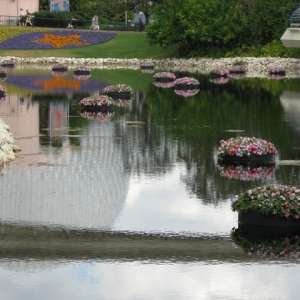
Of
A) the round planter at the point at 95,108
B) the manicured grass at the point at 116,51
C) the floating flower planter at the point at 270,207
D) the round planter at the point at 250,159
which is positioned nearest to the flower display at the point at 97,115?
the round planter at the point at 95,108

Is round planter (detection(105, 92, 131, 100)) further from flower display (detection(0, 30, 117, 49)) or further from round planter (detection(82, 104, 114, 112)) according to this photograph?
flower display (detection(0, 30, 117, 49))

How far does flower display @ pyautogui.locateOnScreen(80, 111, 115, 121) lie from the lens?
3459 centimetres

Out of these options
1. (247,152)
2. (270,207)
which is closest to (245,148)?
(247,152)

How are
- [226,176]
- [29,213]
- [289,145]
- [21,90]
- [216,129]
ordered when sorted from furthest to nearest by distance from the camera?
[21,90] < [216,129] < [289,145] < [226,176] < [29,213]

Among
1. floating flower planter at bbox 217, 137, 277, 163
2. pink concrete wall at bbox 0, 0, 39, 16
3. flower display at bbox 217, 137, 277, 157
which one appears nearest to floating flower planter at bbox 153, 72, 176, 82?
flower display at bbox 217, 137, 277, 157

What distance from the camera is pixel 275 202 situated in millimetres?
15578

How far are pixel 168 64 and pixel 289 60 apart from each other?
967 centimetres

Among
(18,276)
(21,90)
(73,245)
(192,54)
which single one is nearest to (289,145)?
(73,245)

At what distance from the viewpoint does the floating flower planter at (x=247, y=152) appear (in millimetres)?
23125

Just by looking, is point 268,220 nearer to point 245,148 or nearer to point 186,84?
point 245,148

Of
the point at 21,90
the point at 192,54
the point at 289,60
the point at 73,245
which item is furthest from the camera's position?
the point at 192,54

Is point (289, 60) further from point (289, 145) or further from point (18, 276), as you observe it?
point (18, 276)

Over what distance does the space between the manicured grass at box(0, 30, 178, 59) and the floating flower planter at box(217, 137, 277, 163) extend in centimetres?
5711

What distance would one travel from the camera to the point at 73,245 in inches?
575
